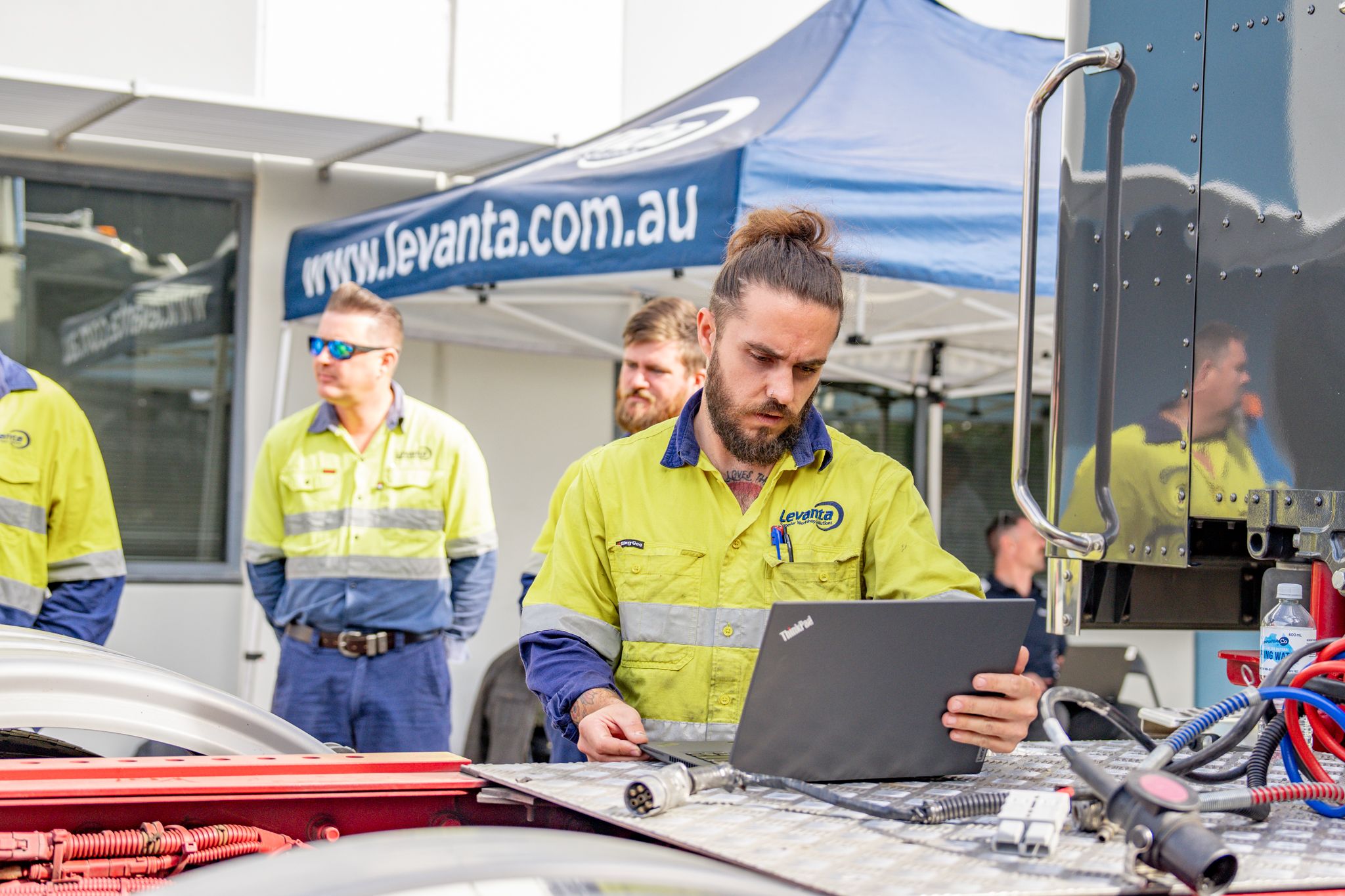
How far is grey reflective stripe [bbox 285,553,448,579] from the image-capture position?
5.45 meters

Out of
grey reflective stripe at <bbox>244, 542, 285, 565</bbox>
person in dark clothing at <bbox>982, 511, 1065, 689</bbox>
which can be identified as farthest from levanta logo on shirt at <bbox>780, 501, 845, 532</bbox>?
person in dark clothing at <bbox>982, 511, 1065, 689</bbox>

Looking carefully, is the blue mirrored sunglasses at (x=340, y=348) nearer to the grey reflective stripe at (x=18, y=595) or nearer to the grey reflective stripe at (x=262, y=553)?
the grey reflective stripe at (x=262, y=553)

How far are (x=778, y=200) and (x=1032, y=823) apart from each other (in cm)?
340

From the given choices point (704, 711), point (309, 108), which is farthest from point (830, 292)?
point (309, 108)

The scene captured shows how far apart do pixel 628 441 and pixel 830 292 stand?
0.48m

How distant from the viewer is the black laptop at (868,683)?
1.87 m

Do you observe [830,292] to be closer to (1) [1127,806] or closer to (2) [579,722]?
(2) [579,722]

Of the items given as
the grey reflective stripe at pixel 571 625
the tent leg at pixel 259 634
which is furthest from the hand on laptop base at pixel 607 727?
the tent leg at pixel 259 634

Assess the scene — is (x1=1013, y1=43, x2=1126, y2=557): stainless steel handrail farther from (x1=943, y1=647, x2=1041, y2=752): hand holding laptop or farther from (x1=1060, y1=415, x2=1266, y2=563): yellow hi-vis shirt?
(x1=943, y1=647, x2=1041, y2=752): hand holding laptop

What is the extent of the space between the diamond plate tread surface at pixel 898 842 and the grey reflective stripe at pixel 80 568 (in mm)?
2861

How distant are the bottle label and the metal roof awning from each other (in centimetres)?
526

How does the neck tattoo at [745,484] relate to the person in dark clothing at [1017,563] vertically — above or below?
above

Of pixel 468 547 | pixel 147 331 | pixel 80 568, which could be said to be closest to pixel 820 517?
pixel 80 568

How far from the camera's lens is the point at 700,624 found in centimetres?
252
